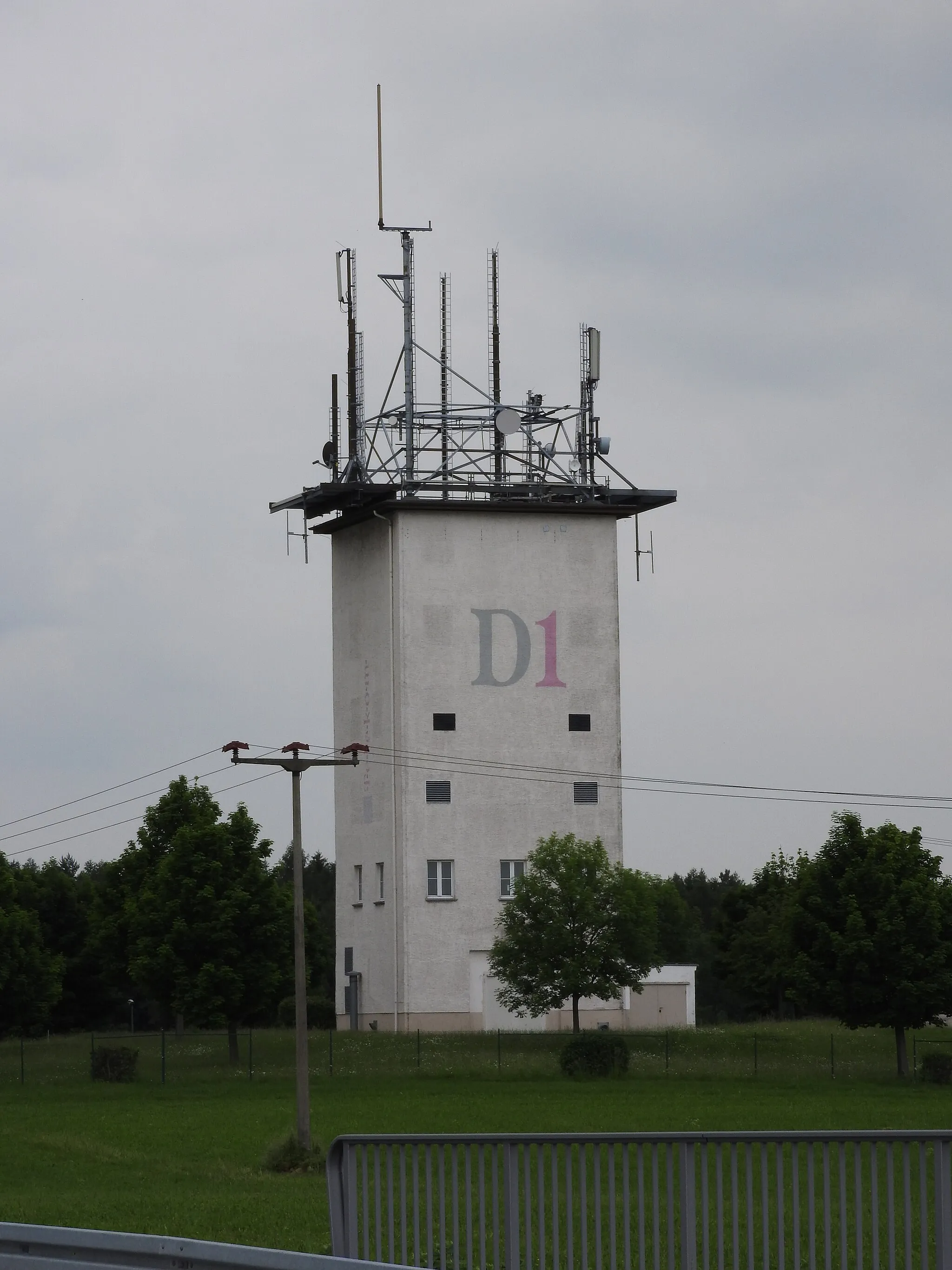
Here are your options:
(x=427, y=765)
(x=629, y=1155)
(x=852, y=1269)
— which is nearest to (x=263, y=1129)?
(x=852, y=1269)

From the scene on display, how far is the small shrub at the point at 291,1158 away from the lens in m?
29.9

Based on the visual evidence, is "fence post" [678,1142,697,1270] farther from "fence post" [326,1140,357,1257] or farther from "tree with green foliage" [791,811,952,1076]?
"tree with green foliage" [791,811,952,1076]

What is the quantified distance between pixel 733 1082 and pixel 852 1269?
38466mm

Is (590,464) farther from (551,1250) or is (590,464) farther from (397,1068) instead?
(551,1250)

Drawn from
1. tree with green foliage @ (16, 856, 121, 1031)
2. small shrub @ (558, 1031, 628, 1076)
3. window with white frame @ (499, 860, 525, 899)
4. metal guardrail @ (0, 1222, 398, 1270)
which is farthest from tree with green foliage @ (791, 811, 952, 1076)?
tree with green foliage @ (16, 856, 121, 1031)

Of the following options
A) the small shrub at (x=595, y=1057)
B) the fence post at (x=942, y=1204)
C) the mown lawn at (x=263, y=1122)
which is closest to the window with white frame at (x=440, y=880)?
the mown lawn at (x=263, y=1122)

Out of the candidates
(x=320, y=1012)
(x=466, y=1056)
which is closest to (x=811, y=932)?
(x=466, y=1056)

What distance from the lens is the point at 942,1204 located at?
11.8 meters

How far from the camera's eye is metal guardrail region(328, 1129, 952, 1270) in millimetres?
11953

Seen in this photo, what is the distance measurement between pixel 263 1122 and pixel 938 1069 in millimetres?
19937

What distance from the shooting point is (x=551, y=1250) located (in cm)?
1269

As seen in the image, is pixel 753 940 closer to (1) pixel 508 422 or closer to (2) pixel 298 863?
(1) pixel 508 422

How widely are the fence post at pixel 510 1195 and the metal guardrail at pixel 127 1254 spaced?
268 cm

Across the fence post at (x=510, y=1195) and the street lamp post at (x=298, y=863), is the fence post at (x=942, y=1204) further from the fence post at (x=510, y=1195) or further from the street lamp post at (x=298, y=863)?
the street lamp post at (x=298, y=863)
